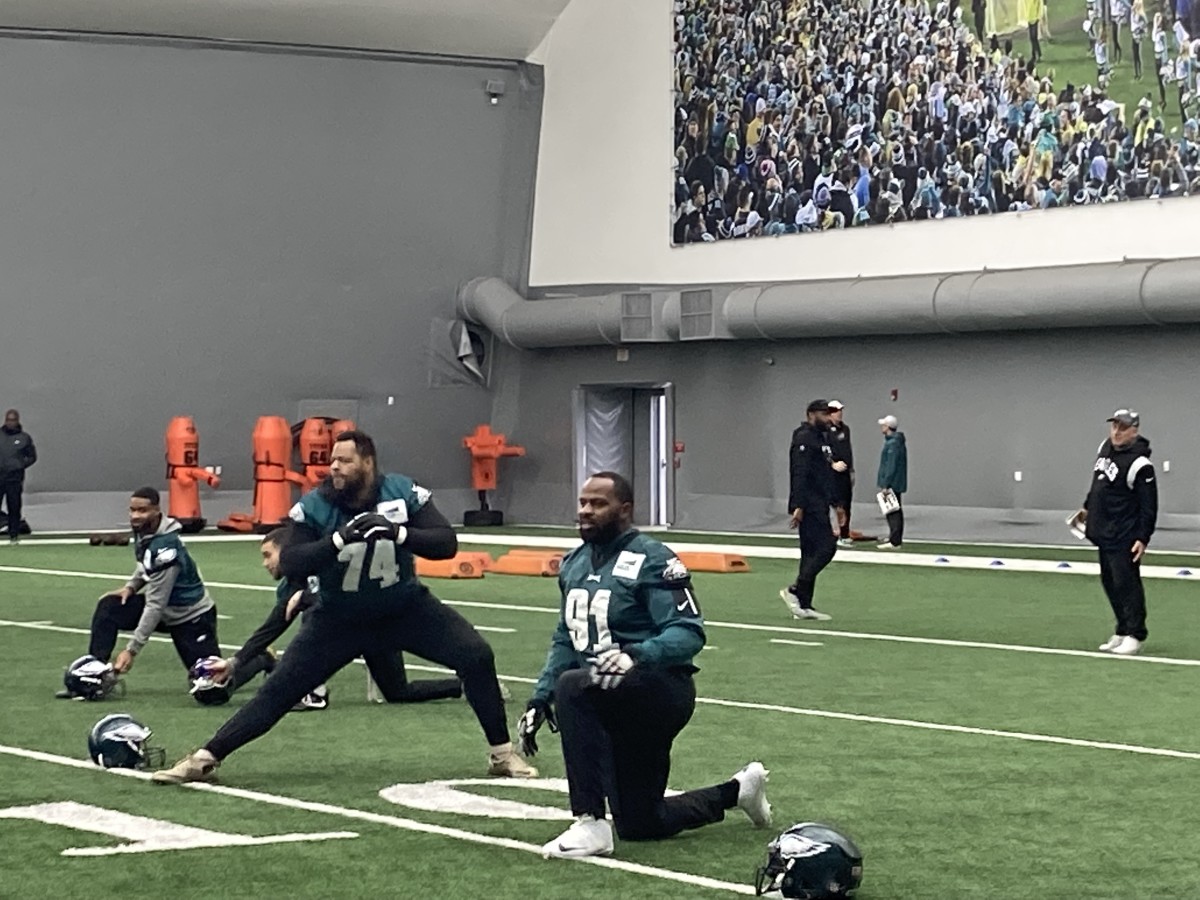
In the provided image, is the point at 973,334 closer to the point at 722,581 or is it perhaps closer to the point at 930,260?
the point at 930,260

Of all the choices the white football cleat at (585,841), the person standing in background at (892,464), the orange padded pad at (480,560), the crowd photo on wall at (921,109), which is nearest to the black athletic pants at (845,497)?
the person standing in background at (892,464)

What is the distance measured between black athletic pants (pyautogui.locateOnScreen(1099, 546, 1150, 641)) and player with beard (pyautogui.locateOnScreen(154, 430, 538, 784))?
26.0 feet

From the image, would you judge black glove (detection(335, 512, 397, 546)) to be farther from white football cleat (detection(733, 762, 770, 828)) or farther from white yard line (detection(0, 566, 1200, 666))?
white yard line (detection(0, 566, 1200, 666))

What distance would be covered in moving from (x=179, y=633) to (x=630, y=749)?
613cm

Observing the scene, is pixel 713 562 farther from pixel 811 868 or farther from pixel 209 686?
pixel 811 868

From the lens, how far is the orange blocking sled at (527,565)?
2656cm

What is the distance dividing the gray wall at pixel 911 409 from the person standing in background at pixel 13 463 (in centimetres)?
1000

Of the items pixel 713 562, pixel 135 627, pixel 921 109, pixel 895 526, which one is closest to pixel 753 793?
pixel 135 627

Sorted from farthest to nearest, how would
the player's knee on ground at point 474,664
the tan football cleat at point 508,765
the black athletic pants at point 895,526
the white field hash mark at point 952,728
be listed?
the black athletic pants at point 895,526 < the white field hash mark at point 952,728 < the tan football cleat at point 508,765 < the player's knee on ground at point 474,664

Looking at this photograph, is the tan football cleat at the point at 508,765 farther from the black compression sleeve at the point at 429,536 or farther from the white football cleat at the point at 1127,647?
the white football cleat at the point at 1127,647

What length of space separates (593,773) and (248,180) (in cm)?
3200

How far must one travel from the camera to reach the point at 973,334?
3459cm

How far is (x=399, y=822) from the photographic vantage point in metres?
9.54

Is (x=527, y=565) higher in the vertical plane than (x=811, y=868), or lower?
higher
